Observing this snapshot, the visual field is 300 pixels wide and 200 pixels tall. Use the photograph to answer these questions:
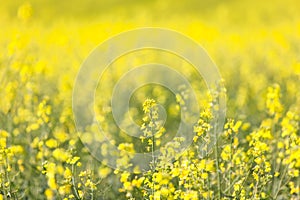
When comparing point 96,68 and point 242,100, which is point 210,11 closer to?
point 96,68

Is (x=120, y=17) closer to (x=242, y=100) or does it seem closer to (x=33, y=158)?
(x=242, y=100)

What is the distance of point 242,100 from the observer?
6.12 m

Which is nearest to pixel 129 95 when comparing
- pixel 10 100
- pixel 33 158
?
pixel 10 100

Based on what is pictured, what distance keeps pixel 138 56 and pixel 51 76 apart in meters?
2.01

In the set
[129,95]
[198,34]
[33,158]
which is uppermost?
[198,34]

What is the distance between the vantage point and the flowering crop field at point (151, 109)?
11.4 feet

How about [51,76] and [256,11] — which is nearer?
[51,76]

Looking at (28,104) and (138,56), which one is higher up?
(138,56)

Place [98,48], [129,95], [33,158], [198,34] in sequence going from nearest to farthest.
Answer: [33,158], [129,95], [98,48], [198,34]

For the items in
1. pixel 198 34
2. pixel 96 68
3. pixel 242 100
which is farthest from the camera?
pixel 198 34

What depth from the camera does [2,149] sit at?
11.2 feet

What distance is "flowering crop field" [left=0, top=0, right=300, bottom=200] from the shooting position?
3.49 metres

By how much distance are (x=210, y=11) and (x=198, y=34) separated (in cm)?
415

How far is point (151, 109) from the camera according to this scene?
3.51 meters
